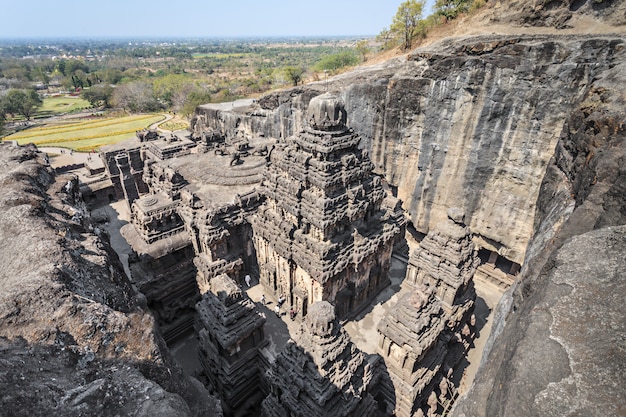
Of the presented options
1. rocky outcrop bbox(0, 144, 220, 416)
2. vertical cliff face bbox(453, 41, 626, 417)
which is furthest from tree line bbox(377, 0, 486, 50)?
rocky outcrop bbox(0, 144, 220, 416)

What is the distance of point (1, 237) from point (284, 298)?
11714 mm

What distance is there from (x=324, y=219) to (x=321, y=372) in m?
6.42

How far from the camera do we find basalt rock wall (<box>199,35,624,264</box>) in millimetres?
16141

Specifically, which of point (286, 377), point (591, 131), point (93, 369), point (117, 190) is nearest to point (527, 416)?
point (93, 369)

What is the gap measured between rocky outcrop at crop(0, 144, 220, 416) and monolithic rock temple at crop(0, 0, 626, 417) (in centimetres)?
4

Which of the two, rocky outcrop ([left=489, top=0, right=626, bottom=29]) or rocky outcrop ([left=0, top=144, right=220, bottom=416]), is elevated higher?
rocky outcrop ([left=489, top=0, right=626, bottom=29])

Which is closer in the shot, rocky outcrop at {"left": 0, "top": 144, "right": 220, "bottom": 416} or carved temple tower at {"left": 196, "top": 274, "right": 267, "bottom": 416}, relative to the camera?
rocky outcrop at {"left": 0, "top": 144, "right": 220, "bottom": 416}

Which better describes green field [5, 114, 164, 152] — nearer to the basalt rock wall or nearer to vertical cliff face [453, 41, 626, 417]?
the basalt rock wall

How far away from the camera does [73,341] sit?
489 cm

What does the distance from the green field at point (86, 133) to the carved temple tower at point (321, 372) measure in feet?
170

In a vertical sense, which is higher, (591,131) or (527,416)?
(591,131)

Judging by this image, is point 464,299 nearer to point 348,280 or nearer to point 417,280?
point 417,280

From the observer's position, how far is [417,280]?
16.0m

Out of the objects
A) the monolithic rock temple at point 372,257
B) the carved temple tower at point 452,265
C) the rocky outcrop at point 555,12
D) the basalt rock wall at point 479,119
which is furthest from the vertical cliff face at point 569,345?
the rocky outcrop at point 555,12
